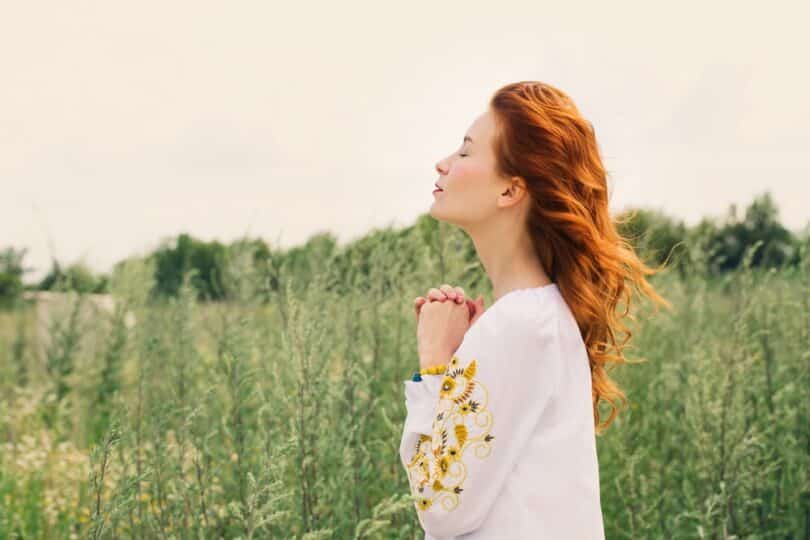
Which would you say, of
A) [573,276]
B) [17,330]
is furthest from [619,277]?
[17,330]

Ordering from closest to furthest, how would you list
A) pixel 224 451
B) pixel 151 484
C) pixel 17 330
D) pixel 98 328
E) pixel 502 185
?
pixel 502 185 → pixel 151 484 → pixel 224 451 → pixel 98 328 → pixel 17 330

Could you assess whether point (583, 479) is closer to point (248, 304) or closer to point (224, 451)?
point (224, 451)

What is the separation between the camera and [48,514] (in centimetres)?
410

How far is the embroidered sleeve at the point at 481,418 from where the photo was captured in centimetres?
166

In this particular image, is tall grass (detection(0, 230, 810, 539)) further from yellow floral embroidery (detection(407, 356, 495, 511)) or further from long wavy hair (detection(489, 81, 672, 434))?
long wavy hair (detection(489, 81, 672, 434))

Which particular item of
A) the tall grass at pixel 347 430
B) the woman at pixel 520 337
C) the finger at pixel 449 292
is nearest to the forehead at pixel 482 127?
the woman at pixel 520 337

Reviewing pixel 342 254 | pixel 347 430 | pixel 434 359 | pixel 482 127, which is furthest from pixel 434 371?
pixel 342 254

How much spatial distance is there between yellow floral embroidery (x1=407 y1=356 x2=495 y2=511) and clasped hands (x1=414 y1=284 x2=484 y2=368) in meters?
0.14

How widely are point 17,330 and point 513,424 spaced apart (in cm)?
757

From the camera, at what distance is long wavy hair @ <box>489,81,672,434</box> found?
6.17ft

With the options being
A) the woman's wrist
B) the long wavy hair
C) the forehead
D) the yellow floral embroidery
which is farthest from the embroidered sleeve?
the forehead

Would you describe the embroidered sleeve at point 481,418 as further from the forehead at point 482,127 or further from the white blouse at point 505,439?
the forehead at point 482,127

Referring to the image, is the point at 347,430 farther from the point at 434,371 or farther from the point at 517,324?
the point at 517,324

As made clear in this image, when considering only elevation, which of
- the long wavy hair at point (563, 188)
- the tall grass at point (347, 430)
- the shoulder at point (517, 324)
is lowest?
the tall grass at point (347, 430)
